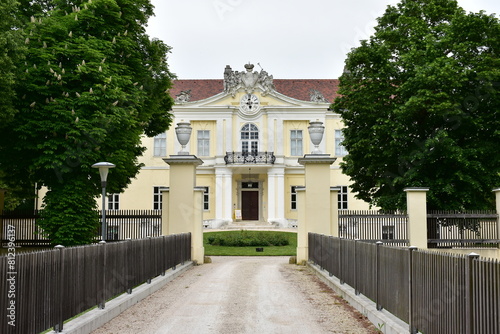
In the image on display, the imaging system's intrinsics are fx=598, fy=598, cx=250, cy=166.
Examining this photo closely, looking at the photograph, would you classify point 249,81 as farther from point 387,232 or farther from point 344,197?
point 387,232

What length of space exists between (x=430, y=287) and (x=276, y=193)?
3911 cm

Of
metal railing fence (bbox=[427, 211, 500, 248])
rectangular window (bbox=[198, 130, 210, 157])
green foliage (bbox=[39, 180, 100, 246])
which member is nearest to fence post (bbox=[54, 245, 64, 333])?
green foliage (bbox=[39, 180, 100, 246])

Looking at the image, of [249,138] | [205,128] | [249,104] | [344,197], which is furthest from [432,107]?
[205,128]

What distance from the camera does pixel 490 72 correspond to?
67.4 feet

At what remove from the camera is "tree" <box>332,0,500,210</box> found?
20.9 meters

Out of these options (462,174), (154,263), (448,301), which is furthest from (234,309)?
(462,174)

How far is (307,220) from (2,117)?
948 centimetres

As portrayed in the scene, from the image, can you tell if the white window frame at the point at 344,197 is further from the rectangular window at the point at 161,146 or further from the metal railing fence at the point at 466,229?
the metal railing fence at the point at 466,229

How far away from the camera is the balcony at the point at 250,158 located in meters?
45.7

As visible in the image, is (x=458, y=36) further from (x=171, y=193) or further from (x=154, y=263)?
(x=154, y=263)

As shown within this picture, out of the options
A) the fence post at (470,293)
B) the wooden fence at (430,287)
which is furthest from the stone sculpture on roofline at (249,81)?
the fence post at (470,293)

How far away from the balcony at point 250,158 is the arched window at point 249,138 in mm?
679

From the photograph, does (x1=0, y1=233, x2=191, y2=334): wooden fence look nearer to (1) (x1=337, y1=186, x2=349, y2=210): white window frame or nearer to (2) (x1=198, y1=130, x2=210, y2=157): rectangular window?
(2) (x1=198, y1=130, x2=210, y2=157): rectangular window

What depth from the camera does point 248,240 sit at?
30.1m
